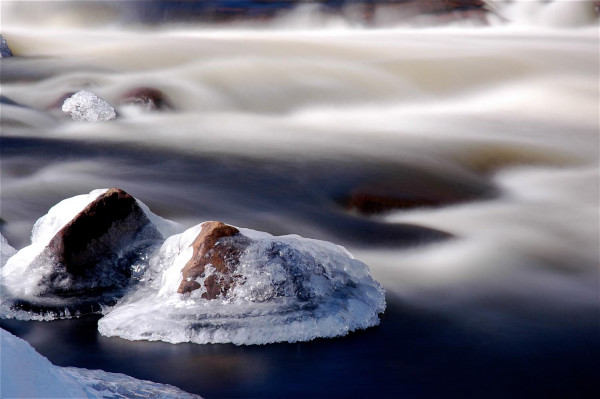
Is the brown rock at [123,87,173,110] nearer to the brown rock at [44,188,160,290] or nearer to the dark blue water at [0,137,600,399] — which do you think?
the dark blue water at [0,137,600,399]

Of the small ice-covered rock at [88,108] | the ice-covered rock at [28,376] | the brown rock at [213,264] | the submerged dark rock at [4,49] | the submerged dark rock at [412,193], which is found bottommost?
the submerged dark rock at [412,193]

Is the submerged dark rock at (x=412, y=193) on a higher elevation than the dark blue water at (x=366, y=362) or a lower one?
lower

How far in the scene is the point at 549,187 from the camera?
495 cm

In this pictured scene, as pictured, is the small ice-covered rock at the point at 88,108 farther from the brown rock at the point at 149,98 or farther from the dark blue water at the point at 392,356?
the dark blue water at the point at 392,356

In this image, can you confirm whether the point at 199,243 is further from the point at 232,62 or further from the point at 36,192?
the point at 232,62

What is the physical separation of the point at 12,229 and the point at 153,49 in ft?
17.6

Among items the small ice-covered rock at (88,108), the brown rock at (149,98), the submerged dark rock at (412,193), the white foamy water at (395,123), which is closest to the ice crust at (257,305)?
the white foamy water at (395,123)

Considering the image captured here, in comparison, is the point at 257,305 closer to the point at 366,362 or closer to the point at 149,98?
the point at 366,362

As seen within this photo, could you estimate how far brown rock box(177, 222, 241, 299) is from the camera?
2.58 metres

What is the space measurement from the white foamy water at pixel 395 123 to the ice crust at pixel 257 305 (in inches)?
17.7

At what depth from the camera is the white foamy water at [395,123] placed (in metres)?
3.57

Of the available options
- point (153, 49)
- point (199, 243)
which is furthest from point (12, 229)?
point (153, 49)

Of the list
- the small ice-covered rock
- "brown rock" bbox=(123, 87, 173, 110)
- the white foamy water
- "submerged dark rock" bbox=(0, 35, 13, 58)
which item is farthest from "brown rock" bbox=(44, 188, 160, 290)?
"submerged dark rock" bbox=(0, 35, 13, 58)

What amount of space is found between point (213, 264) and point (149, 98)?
452 centimetres
